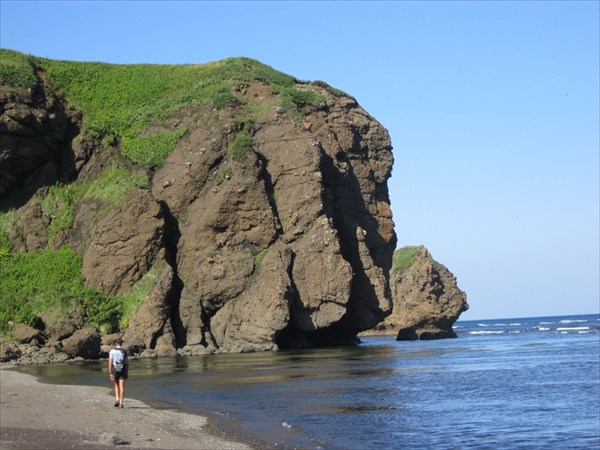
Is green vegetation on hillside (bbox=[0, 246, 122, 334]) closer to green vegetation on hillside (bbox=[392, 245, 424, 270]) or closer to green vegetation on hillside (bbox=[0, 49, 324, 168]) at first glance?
green vegetation on hillside (bbox=[0, 49, 324, 168])

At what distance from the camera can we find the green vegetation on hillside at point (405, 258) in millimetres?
134250

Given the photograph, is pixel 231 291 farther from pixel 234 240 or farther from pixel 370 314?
pixel 370 314

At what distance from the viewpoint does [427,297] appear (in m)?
126

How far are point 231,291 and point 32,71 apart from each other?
110 ft

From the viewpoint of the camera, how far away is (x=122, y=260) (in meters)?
74.7

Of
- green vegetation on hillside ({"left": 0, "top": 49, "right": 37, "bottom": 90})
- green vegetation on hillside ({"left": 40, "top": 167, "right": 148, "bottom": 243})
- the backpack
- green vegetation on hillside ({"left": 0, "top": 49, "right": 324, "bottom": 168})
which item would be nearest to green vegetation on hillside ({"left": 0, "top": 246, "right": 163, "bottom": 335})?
green vegetation on hillside ({"left": 40, "top": 167, "right": 148, "bottom": 243})

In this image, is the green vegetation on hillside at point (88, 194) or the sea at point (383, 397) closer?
the sea at point (383, 397)

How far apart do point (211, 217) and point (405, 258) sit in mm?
64292

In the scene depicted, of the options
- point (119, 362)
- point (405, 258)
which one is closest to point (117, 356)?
point (119, 362)

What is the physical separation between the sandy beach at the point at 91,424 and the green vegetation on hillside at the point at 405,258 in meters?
102

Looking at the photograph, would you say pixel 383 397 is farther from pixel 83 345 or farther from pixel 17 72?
pixel 17 72

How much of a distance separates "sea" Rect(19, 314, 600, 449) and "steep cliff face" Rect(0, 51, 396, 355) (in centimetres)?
1335

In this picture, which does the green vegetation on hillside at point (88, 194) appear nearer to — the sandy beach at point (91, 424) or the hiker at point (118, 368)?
the sandy beach at point (91, 424)

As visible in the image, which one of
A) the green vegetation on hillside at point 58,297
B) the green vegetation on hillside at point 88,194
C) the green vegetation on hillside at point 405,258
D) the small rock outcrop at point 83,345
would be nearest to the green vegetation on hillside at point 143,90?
the green vegetation on hillside at point 88,194
